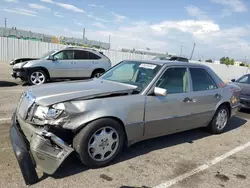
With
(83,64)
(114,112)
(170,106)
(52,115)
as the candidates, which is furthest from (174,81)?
(83,64)

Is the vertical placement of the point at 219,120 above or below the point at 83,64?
below

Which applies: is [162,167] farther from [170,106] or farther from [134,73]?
[134,73]

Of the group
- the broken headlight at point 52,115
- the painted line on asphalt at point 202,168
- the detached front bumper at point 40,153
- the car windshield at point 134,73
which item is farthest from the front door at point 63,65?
the painted line on asphalt at point 202,168

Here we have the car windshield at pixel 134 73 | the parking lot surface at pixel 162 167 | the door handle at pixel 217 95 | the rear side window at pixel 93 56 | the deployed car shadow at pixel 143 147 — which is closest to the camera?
the parking lot surface at pixel 162 167

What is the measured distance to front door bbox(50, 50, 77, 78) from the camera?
1074 centimetres

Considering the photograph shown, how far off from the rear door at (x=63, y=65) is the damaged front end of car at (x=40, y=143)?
770 cm

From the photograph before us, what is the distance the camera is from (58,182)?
10.0 feet

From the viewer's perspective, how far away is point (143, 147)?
14.4 feet

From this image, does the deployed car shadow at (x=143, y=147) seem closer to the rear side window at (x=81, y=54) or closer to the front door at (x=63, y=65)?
the front door at (x=63, y=65)

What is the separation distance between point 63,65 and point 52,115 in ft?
26.8

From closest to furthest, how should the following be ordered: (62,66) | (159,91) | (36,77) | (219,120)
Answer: (159,91) < (219,120) < (36,77) < (62,66)

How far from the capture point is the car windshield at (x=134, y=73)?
420cm

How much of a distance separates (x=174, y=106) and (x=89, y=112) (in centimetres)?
167

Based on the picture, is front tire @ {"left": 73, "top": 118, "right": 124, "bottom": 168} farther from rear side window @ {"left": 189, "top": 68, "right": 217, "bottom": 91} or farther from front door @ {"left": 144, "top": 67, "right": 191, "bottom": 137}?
rear side window @ {"left": 189, "top": 68, "right": 217, "bottom": 91}
